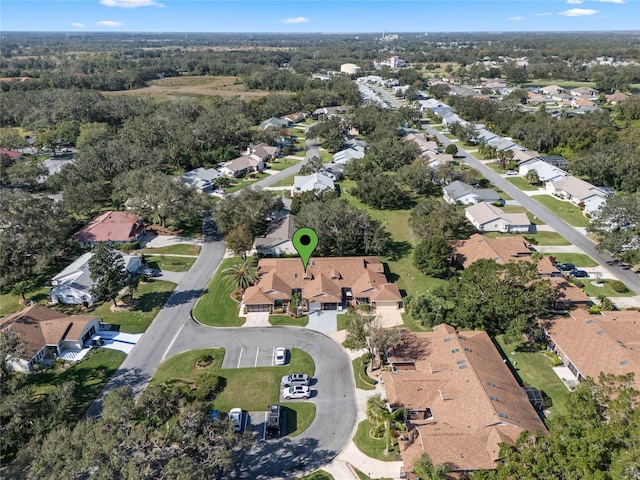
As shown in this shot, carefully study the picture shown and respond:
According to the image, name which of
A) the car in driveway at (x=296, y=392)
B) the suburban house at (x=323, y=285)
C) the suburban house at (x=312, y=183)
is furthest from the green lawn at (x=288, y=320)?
the suburban house at (x=312, y=183)

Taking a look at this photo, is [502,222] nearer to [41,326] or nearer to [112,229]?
[112,229]

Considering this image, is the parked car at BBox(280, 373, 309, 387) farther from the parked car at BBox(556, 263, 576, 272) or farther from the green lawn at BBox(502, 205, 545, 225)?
the green lawn at BBox(502, 205, 545, 225)

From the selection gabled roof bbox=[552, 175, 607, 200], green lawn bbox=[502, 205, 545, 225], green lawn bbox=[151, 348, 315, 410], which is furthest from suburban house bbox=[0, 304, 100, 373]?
gabled roof bbox=[552, 175, 607, 200]

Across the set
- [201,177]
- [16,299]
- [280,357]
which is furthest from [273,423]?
[201,177]

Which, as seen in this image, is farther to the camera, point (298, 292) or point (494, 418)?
point (298, 292)

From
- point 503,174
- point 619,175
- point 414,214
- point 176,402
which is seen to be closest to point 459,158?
point 503,174

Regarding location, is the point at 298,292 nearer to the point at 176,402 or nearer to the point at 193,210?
the point at 176,402

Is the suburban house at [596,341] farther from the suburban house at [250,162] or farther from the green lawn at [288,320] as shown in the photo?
the suburban house at [250,162]

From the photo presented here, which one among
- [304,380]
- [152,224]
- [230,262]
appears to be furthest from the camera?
[152,224]
